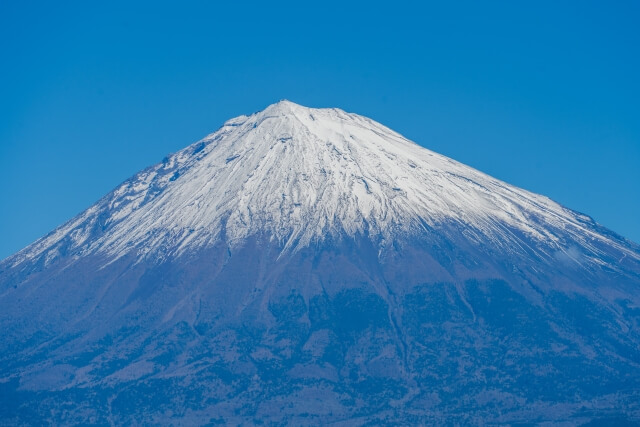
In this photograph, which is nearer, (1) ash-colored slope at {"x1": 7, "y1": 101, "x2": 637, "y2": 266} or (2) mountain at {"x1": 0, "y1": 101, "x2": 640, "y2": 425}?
(2) mountain at {"x1": 0, "y1": 101, "x2": 640, "y2": 425}

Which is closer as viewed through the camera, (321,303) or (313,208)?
(321,303)

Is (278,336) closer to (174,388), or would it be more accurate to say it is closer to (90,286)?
(174,388)

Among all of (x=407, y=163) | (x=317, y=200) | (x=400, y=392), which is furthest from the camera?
(x=407, y=163)

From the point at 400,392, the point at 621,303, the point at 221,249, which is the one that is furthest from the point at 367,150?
the point at 400,392

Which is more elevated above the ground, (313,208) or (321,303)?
(313,208)
